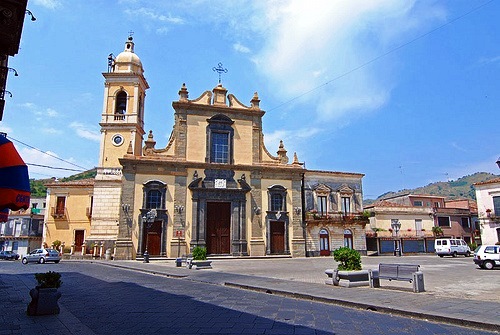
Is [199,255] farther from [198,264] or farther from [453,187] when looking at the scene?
[453,187]

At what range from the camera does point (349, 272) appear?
38.7ft

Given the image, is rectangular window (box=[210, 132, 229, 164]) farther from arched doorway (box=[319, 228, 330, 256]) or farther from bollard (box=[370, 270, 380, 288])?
bollard (box=[370, 270, 380, 288])

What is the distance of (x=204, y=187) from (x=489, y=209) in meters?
29.0

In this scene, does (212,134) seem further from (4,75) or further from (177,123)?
(4,75)

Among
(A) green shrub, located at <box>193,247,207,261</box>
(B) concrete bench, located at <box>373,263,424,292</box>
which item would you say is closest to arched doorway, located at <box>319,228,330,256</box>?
(A) green shrub, located at <box>193,247,207,261</box>

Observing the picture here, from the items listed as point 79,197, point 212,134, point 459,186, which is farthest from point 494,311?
point 459,186

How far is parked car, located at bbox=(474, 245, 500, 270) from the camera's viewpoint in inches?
755

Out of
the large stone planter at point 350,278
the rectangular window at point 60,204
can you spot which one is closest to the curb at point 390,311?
the large stone planter at point 350,278

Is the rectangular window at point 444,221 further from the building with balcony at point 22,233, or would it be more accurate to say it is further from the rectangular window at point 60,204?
the building with balcony at point 22,233

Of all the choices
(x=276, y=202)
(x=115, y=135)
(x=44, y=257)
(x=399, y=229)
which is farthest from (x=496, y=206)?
(x=44, y=257)

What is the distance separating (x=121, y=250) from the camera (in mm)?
Answer: 28000

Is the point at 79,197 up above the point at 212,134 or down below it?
below

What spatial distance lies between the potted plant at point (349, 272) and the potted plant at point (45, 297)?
8.07 m

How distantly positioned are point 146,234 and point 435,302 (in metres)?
23.8
